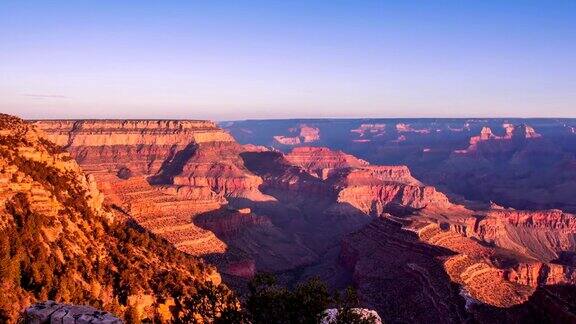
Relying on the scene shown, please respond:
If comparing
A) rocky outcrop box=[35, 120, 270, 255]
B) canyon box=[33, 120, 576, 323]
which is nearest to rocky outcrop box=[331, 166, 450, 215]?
canyon box=[33, 120, 576, 323]

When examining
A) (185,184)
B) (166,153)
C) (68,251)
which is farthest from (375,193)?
(68,251)

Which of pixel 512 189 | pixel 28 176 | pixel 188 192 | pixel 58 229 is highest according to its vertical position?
pixel 28 176

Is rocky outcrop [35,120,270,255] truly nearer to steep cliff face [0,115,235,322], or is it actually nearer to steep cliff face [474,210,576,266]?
steep cliff face [474,210,576,266]

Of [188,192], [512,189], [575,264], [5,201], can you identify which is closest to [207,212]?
[188,192]

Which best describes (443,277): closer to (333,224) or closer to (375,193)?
(333,224)

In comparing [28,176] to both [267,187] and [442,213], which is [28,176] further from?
[267,187]
